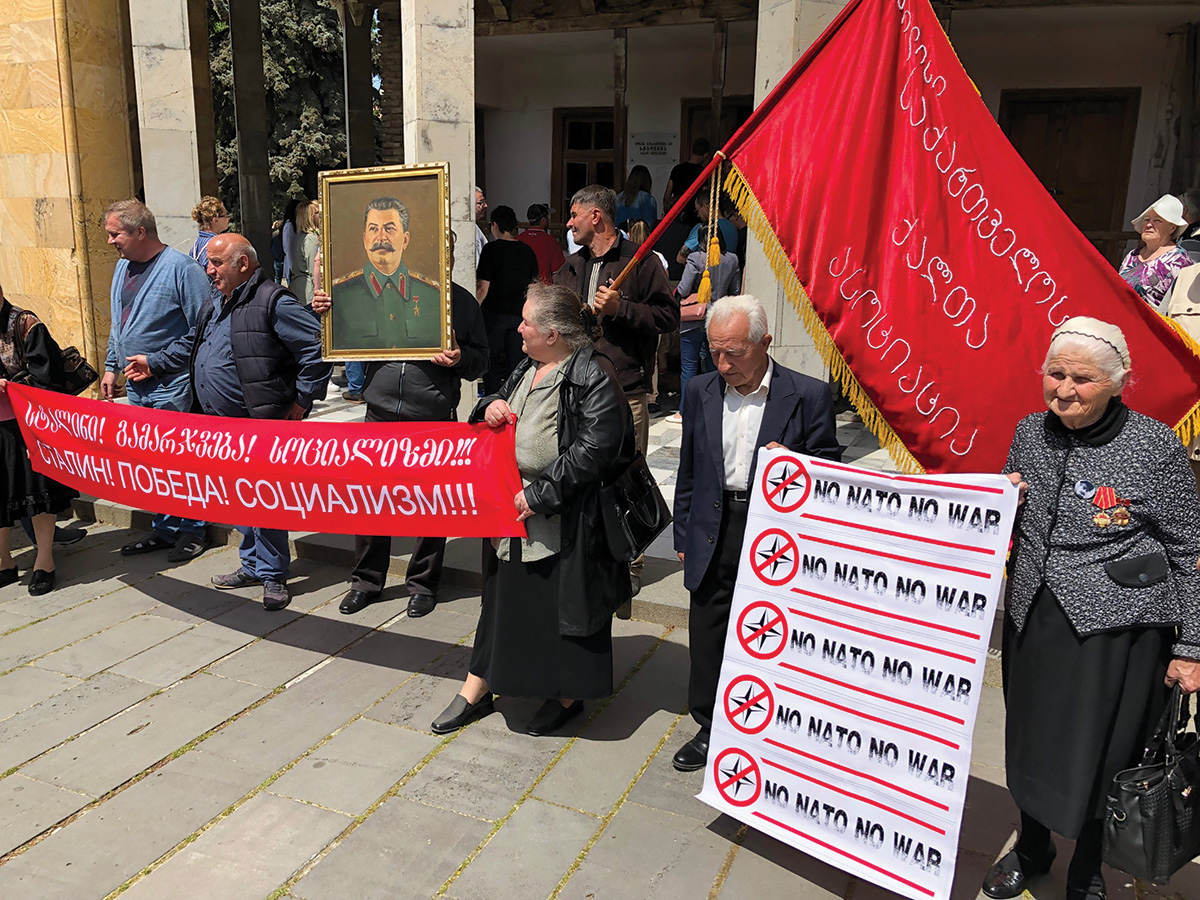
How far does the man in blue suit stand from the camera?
3.37 metres

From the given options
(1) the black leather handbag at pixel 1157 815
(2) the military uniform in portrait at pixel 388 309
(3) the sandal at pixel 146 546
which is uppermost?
(2) the military uniform in portrait at pixel 388 309

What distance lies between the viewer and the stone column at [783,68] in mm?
5160

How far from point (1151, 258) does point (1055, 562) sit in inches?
142

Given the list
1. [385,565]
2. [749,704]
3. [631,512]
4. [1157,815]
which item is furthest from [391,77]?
[1157,815]

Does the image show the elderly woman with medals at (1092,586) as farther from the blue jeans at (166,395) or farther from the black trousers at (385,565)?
the blue jeans at (166,395)

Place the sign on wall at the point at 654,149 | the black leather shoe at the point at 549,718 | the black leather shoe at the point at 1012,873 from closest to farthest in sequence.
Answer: the black leather shoe at the point at 1012,873
the black leather shoe at the point at 549,718
the sign on wall at the point at 654,149

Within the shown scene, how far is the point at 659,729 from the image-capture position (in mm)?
4113

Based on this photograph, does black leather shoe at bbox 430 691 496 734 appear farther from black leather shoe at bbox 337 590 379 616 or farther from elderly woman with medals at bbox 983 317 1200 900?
elderly woman with medals at bbox 983 317 1200 900

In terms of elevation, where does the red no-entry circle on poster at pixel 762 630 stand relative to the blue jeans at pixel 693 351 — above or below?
below

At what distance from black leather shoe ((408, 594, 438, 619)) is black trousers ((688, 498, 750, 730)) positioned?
2.05 m

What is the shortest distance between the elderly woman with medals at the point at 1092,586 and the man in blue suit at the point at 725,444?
796mm

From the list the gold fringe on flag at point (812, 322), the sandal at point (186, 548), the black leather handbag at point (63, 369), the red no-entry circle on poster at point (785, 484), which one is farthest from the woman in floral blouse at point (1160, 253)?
the black leather handbag at point (63, 369)

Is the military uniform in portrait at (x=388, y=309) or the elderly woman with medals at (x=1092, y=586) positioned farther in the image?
the military uniform in portrait at (x=388, y=309)

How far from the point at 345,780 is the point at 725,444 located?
2.00 meters
